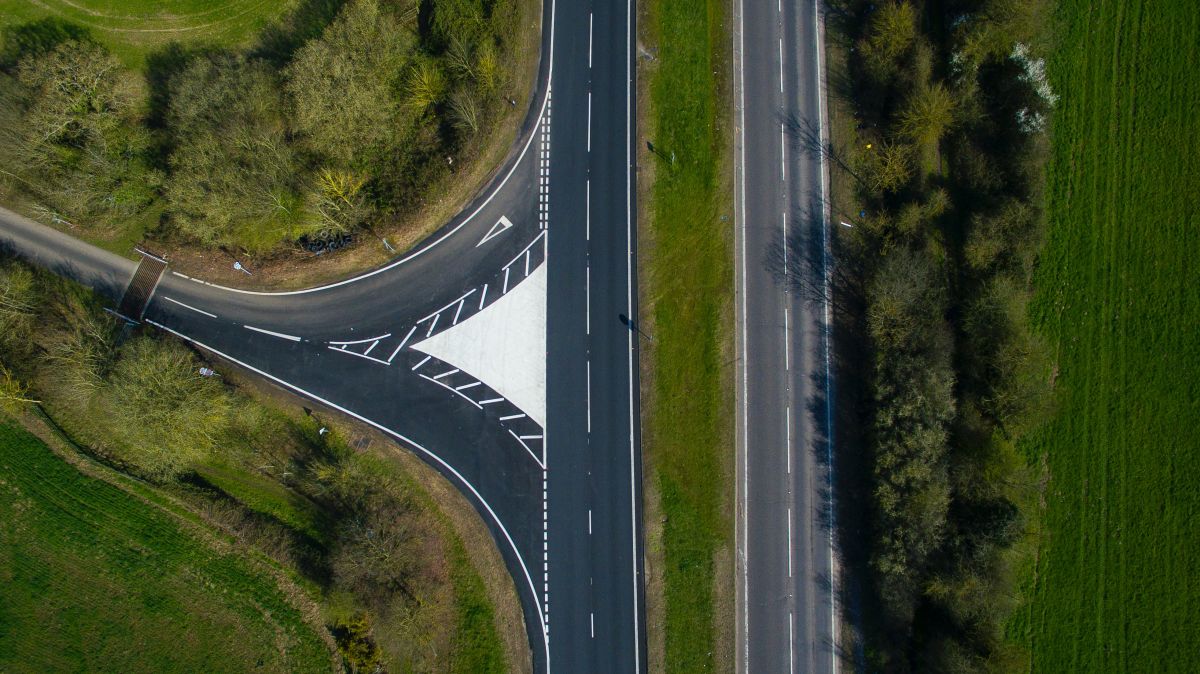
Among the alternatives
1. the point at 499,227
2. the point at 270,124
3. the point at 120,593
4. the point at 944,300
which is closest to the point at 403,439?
the point at 499,227

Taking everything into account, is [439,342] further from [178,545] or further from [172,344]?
[178,545]

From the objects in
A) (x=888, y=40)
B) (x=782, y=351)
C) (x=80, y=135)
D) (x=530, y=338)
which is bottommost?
(x=782, y=351)

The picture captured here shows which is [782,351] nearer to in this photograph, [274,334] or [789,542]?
[789,542]

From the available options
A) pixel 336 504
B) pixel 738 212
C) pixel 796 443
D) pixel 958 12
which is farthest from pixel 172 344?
pixel 958 12

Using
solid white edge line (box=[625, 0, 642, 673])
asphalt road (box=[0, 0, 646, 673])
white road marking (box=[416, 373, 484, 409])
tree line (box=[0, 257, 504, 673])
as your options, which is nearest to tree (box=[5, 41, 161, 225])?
asphalt road (box=[0, 0, 646, 673])

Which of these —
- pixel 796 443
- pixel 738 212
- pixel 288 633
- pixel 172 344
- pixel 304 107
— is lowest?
pixel 288 633

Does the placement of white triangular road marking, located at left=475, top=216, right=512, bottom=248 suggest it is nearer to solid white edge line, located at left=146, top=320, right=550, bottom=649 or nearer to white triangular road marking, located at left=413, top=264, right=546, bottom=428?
white triangular road marking, located at left=413, top=264, right=546, bottom=428
